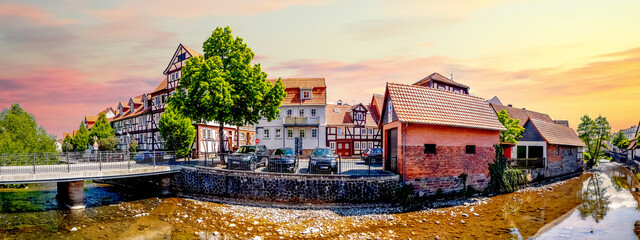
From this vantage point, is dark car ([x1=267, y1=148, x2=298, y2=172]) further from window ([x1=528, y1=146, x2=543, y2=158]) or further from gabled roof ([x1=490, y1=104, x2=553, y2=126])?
gabled roof ([x1=490, y1=104, x2=553, y2=126])

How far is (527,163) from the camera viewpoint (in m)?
27.7

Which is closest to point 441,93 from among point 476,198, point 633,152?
point 476,198

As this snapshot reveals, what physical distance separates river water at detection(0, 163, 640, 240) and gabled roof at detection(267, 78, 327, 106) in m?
21.6

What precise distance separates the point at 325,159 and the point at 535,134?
23396 millimetres

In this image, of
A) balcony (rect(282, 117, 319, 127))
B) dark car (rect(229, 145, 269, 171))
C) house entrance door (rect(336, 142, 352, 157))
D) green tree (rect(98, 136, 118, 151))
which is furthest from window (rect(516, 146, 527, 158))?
green tree (rect(98, 136, 118, 151))

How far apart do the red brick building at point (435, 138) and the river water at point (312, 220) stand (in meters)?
1.96

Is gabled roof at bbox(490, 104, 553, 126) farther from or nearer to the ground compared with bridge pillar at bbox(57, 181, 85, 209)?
farther from the ground

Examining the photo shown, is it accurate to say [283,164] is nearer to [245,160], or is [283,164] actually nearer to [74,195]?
[245,160]

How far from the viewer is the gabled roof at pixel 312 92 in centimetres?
4004

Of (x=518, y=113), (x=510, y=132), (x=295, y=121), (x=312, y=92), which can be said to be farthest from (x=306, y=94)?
(x=518, y=113)

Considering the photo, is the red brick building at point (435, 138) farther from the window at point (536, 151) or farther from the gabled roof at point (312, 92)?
the gabled roof at point (312, 92)

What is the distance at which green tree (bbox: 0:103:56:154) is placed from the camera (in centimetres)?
3528

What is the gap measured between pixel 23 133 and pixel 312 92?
33.9 metres

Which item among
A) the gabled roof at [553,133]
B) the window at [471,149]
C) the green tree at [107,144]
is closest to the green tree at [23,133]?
the green tree at [107,144]
